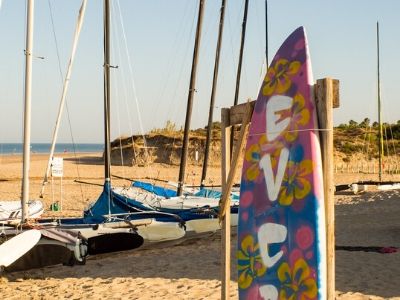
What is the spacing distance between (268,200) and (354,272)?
14.9ft

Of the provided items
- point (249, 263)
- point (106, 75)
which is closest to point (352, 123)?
point (106, 75)

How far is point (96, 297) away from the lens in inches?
302

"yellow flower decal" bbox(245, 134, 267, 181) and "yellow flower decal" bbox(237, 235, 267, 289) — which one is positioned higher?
"yellow flower decal" bbox(245, 134, 267, 181)

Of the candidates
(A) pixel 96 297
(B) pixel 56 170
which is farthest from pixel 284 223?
(B) pixel 56 170

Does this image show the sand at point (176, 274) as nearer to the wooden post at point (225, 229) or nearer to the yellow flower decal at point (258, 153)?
the wooden post at point (225, 229)

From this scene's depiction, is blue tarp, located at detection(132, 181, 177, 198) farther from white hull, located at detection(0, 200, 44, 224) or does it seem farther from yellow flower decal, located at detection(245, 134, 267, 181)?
yellow flower decal, located at detection(245, 134, 267, 181)

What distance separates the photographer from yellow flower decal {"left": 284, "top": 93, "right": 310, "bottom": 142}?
14.6 ft

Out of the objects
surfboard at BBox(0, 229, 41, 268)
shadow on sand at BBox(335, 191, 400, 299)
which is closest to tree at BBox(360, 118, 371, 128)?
shadow on sand at BBox(335, 191, 400, 299)

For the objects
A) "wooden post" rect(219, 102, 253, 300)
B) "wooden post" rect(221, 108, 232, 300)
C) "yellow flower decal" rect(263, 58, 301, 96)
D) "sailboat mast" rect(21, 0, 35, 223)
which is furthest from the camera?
"sailboat mast" rect(21, 0, 35, 223)

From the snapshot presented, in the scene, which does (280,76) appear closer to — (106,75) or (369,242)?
(369,242)

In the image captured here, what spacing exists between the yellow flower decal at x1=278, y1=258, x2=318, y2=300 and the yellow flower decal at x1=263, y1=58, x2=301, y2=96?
1563 mm

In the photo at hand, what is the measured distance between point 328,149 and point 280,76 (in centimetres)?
90

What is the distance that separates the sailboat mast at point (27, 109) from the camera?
1019 cm

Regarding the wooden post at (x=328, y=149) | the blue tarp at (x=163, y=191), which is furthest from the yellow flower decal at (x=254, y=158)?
the blue tarp at (x=163, y=191)
